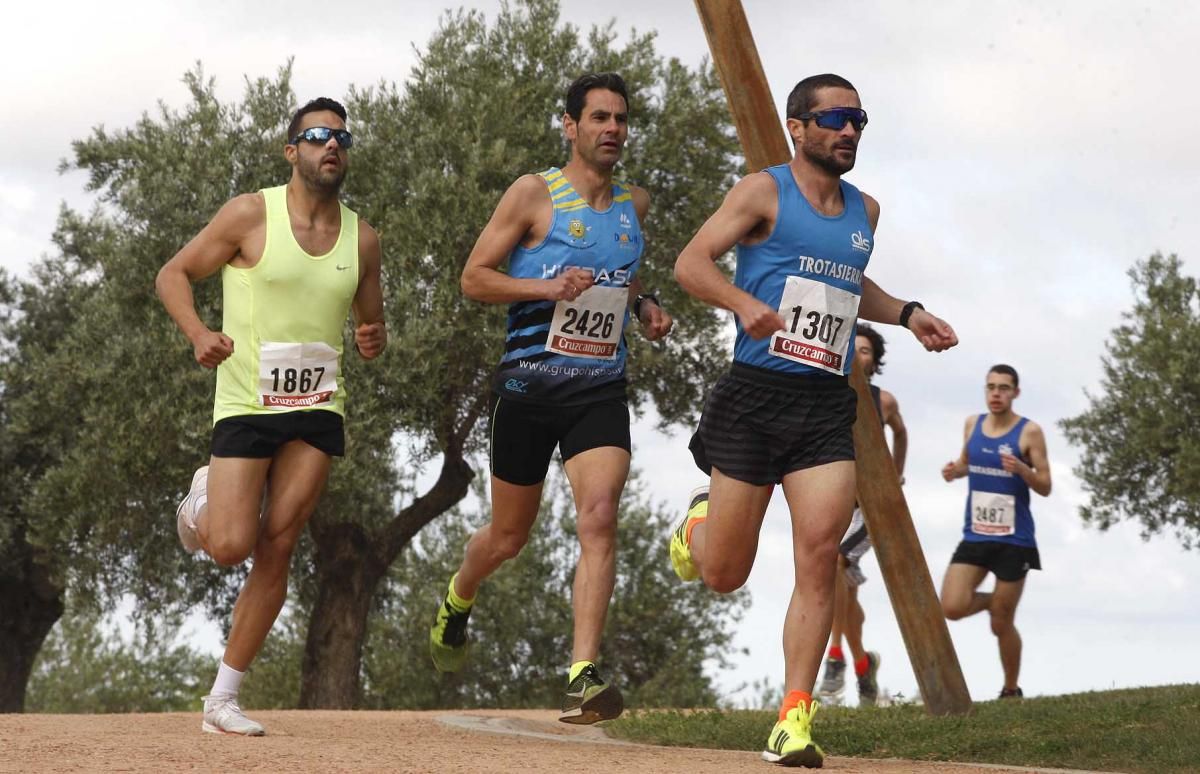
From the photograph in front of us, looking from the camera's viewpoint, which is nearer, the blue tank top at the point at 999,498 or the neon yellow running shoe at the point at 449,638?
the neon yellow running shoe at the point at 449,638

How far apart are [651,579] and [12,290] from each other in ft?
35.9

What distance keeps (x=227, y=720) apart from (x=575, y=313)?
2.47 meters

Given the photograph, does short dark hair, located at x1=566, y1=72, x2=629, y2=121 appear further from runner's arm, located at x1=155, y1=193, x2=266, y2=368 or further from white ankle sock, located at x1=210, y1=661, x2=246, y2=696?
white ankle sock, located at x1=210, y1=661, x2=246, y2=696

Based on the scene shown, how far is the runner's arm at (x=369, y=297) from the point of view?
24.0 feet

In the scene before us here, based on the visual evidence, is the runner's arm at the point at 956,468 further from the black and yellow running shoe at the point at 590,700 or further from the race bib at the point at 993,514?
the black and yellow running shoe at the point at 590,700

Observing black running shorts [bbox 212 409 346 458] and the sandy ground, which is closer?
the sandy ground

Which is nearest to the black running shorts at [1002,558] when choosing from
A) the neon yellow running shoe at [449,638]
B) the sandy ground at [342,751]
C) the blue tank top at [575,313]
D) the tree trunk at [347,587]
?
the sandy ground at [342,751]

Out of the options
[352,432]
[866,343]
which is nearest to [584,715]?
[866,343]

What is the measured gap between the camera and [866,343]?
11.1m

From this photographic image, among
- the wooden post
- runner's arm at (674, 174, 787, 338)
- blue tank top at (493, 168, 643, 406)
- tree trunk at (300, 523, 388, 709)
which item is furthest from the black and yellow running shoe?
tree trunk at (300, 523, 388, 709)

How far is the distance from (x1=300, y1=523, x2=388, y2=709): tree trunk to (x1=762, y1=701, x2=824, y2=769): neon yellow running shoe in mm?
12617

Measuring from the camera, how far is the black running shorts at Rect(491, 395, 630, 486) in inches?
279

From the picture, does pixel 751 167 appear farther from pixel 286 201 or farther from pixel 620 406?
pixel 286 201

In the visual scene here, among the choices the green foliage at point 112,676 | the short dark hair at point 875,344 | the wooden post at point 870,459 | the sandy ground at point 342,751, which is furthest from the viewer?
the green foliage at point 112,676
